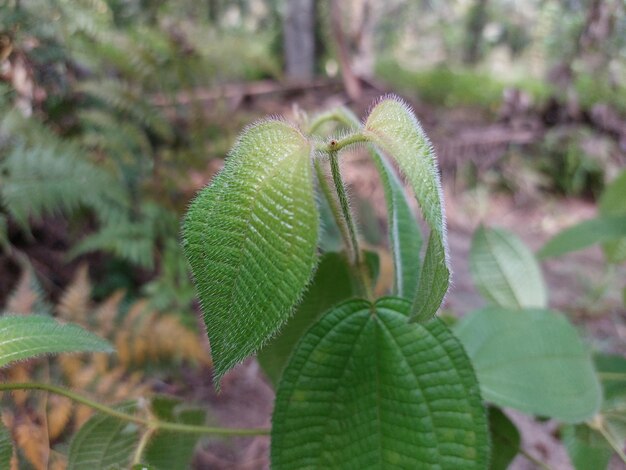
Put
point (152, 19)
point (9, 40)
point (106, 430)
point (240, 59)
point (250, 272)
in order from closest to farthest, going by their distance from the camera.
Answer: point (250, 272)
point (106, 430)
point (9, 40)
point (240, 59)
point (152, 19)

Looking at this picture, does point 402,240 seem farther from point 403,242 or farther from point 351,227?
point 351,227

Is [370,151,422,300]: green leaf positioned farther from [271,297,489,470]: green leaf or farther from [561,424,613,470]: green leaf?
[561,424,613,470]: green leaf

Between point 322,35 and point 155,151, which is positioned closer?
point 155,151

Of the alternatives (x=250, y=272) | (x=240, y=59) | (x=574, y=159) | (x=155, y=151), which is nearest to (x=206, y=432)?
(x=250, y=272)

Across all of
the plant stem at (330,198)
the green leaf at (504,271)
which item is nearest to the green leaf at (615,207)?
the green leaf at (504,271)

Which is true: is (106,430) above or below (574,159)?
above

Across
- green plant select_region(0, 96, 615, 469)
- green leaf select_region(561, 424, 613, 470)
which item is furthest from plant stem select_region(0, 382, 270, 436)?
green leaf select_region(561, 424, 613, 470)

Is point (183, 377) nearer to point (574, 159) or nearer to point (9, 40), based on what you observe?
point (9, 40)
